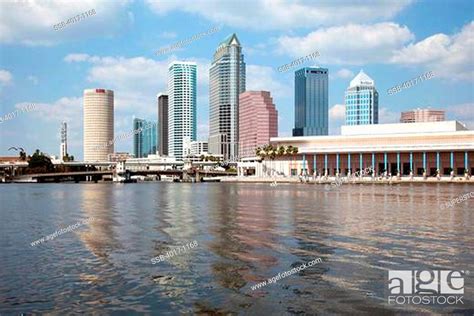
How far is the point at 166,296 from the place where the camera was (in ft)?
58.3

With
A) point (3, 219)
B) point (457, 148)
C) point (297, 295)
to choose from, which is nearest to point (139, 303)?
point (297, 295)

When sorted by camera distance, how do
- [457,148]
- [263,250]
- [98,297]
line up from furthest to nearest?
[457,148], [263,250], [98,297]

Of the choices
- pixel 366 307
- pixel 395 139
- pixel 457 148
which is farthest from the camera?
pixel 395 139

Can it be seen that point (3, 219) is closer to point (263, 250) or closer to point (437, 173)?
point (263, 250)

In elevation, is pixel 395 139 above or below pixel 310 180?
above

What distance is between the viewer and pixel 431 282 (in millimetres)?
19312

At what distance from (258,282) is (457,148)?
563ft

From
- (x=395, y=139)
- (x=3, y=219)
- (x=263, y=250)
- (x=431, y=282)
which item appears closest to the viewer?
(x=431, y=282)

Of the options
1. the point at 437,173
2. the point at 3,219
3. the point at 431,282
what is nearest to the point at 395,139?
the point at 437,173

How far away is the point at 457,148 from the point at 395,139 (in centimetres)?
2159

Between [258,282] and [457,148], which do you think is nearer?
[258,282]

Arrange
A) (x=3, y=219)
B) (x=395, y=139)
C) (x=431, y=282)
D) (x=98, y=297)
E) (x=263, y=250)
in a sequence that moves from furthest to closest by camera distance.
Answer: (x=395, y=139), (x=3, y=219), (x=263, y=250), (x=431, y=282), (x=98, y=297)

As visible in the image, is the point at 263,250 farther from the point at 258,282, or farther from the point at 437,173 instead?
the point at 437,173

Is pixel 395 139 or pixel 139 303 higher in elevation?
pixel 395 139
